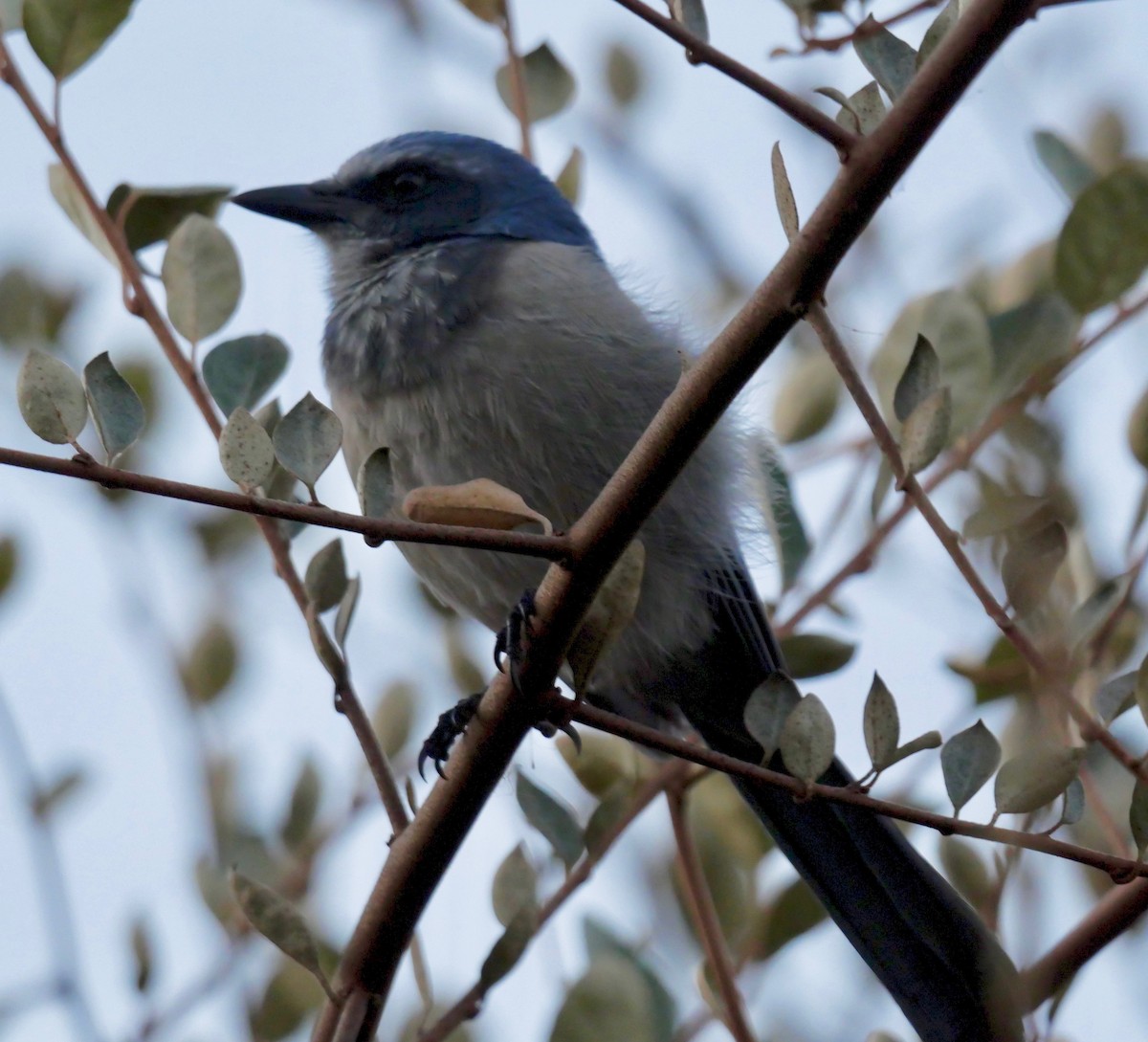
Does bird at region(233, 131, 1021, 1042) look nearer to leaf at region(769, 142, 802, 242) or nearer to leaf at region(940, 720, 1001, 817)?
leaf at region(940, 720, 1001, 817)

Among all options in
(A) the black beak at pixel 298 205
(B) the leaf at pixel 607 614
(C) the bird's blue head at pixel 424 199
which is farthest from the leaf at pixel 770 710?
(A) the black beak at pixel 298 205

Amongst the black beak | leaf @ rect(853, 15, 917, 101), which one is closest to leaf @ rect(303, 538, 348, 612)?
leaf @ rect(853, 15, 917, 101)

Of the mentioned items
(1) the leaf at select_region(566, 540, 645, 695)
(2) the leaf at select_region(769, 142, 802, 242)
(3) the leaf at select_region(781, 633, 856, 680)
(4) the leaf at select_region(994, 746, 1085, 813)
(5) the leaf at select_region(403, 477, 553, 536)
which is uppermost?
(2) the leaf at select_region(769, 142, 802, 242)

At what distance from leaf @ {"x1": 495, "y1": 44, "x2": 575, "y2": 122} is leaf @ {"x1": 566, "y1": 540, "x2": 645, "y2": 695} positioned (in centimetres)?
128

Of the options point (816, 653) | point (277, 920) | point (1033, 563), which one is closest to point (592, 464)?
point (816, 653)

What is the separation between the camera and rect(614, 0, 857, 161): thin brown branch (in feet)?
4.79

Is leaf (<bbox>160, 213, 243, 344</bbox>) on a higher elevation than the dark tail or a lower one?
higher

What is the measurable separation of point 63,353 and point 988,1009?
6.86 feet

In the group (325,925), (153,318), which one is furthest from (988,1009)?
(153,318)

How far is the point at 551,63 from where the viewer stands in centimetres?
287

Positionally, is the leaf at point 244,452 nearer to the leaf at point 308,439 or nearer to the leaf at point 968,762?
the leaf at point 308,439

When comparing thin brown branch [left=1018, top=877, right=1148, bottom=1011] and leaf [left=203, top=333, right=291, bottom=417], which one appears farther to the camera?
leaf [left=203, top=333, right=291, bottom=417]

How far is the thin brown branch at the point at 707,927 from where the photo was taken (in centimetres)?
209

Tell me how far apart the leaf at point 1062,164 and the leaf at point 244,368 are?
1.46m
